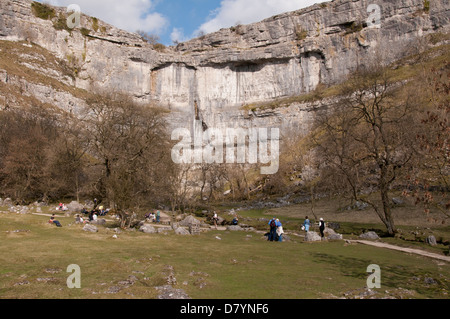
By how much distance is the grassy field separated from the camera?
779cm

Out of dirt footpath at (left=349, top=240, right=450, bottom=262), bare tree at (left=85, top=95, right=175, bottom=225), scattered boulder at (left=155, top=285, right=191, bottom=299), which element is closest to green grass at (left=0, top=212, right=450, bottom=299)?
scattered boulder at (left=155, top=285, right=191, bottom=299)

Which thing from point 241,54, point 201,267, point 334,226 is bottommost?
point 334,226

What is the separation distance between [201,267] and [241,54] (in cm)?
8528

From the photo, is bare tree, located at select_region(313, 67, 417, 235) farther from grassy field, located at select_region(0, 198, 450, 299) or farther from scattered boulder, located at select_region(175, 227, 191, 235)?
scattered boulder, located at select_region(175, 227, 191, 235)

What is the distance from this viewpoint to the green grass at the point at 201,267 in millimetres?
7809

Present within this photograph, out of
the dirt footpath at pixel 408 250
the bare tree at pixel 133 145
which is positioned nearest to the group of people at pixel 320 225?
the dirt footpath at pixel 408 250

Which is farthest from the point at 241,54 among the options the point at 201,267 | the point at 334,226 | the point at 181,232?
the point at 201,267

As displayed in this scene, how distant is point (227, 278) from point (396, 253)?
10.2 m

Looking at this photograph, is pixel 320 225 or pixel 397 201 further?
pixel 397 201

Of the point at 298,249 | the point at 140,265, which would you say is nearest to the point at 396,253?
the point at 298,249

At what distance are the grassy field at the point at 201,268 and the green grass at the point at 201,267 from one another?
25mm

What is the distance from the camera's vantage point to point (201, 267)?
1076 centimetres

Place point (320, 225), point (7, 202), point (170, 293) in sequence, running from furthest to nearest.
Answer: point (7, 202) → point (320, 225) → point (170, 293)

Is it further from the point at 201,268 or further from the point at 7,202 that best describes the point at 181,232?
the point at 7,202
